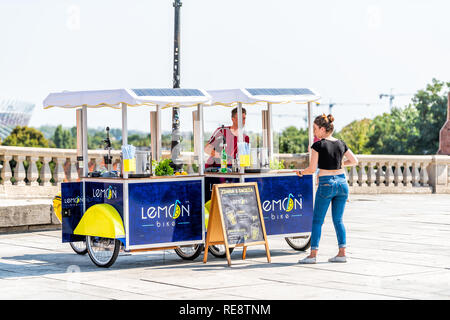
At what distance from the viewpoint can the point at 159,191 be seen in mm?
11117

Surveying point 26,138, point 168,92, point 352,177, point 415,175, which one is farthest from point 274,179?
point 26,138

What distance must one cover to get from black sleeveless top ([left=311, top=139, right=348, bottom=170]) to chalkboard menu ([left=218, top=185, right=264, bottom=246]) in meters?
1.05

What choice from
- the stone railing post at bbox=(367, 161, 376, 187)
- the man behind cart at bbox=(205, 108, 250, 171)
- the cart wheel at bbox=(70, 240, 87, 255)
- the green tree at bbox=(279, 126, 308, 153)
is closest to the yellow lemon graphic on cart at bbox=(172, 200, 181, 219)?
the man behind cart at bbox=(205, 108, 250, 171)

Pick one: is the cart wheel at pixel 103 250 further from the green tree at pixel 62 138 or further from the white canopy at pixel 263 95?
the green tree at pixel 62 138

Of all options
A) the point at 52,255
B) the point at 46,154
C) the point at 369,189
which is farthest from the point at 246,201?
the point at 369,189

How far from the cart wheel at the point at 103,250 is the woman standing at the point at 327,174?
2317mm

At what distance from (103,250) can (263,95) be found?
2.93 m

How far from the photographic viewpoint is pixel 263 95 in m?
11.9

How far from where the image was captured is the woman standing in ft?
36.0

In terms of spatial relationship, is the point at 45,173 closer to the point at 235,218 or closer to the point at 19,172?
the point at 19,172

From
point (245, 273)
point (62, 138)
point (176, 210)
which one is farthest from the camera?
point (62, 138)

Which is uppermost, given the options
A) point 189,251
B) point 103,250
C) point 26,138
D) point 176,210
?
point 26,138

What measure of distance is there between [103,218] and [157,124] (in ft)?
6.92

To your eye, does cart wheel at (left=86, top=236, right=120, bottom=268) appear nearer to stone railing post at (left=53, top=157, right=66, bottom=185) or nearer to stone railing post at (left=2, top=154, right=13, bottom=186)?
stone railing post at (left=2, top=154, right=13, bottom=186)
